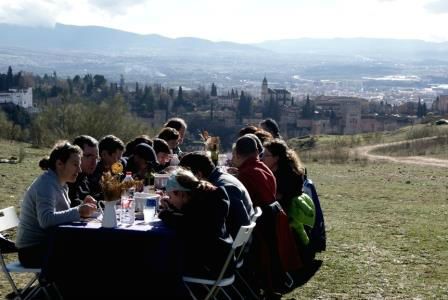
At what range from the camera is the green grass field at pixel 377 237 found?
247 inches

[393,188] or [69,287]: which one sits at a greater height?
[69,287]

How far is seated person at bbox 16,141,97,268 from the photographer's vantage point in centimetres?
449

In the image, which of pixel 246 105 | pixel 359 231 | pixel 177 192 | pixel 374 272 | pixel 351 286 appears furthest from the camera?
pixel 246 105

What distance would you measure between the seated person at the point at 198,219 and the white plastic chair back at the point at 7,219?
1.28 m

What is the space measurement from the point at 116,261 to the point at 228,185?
1.04 meters

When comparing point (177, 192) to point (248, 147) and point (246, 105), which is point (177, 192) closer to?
point (248, 147)

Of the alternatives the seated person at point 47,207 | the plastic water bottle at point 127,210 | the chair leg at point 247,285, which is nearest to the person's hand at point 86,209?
the seated person at point 47,207

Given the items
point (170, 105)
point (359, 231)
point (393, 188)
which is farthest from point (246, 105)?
point (359, 231)

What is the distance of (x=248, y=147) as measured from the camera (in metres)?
5.93

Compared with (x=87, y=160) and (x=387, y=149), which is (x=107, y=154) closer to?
(x=87, y=160)

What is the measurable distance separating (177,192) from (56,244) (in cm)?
92

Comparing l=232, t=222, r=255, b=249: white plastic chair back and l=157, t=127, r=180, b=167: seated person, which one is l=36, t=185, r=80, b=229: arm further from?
l=157, t=127, r=180, b=167: seated person

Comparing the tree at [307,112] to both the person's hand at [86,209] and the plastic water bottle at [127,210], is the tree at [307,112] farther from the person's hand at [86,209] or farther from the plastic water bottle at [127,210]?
the person's hand at [86,209]

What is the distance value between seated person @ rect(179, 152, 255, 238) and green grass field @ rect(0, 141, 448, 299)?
53.7 inches
